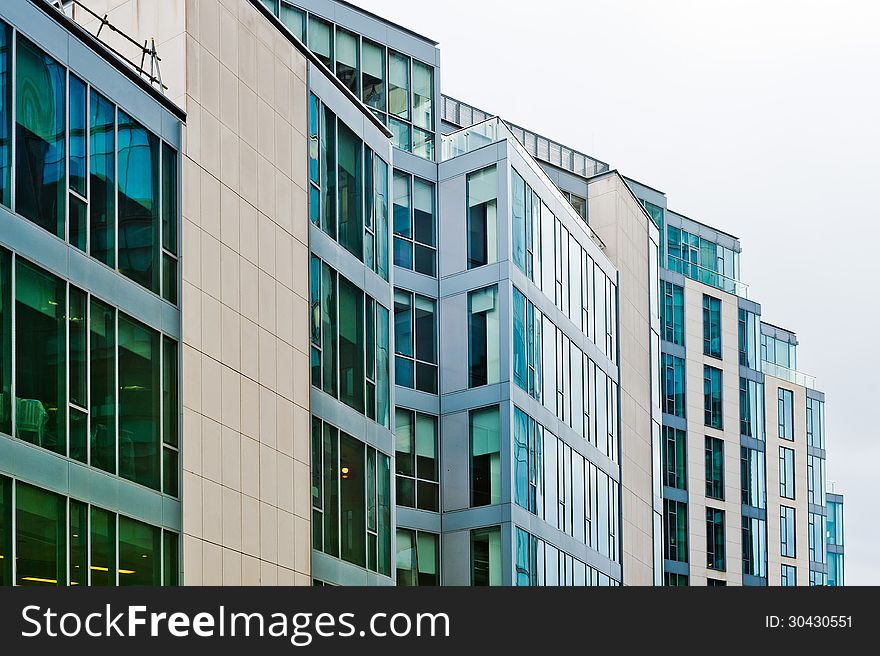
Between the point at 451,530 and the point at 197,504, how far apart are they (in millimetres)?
18696

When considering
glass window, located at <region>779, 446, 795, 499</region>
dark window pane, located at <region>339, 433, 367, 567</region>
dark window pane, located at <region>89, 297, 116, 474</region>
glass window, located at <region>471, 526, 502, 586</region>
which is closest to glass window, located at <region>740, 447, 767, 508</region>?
glass window, located at <region>779, 446, 795, 499</region>

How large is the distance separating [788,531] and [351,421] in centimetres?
5354

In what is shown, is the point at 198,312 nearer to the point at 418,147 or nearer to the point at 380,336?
the point at 380,336

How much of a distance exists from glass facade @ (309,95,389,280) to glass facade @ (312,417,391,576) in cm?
444

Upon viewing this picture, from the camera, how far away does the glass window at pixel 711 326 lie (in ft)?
249

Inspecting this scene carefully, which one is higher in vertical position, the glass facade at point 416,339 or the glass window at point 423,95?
the glass window at point 423,95

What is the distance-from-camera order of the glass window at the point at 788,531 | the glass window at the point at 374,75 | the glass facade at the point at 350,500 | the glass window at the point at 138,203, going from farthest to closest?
the glass window at the point at 788,531 → the glass window at the point at 374,75 → the glass facade at the point at 350,500 → the glass window at the point at 138,203

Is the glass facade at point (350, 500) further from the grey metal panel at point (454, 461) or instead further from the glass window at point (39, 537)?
the grey metal panel at point (454, 461)

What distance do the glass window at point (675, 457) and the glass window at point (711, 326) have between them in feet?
18.3

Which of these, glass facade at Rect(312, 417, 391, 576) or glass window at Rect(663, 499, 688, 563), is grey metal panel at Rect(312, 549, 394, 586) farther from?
glass window at Rect(663, 499, 688, 563)

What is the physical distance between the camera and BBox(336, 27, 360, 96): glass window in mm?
47688

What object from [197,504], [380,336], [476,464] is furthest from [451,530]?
[197,504]

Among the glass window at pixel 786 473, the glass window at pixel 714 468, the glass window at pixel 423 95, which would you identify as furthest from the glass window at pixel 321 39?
the glass window at pixel 786 473

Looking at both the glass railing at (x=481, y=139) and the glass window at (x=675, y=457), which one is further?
the glass window at (x=675, y=457)
